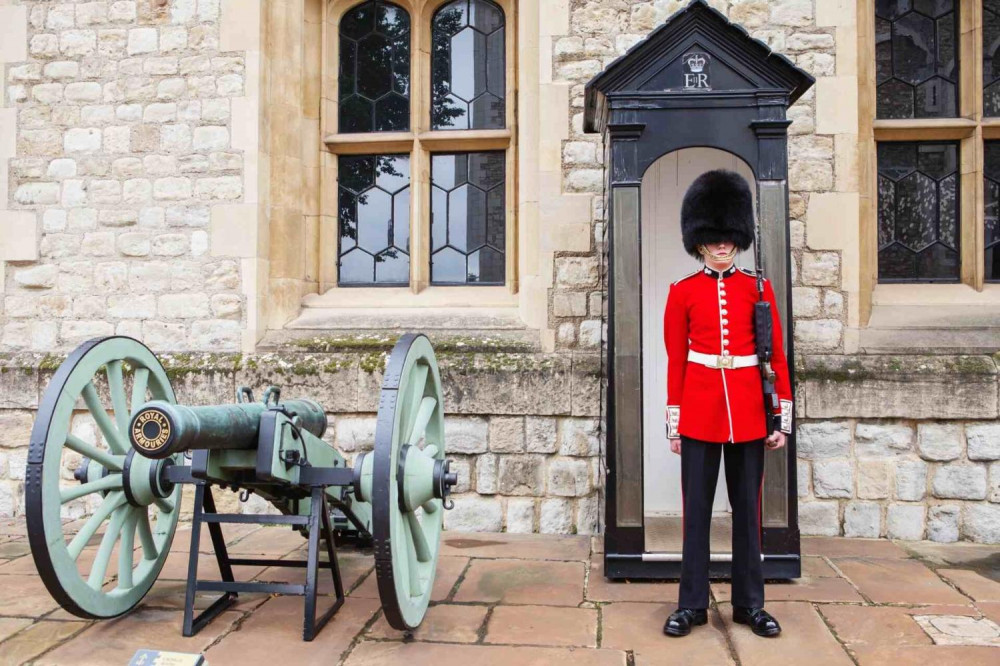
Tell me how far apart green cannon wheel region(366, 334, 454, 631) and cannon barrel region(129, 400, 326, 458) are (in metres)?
0.43

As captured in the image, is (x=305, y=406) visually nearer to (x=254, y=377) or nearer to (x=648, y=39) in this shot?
(x=254, y=377)

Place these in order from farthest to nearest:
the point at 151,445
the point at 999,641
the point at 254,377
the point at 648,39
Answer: the point at 254,377 < the point at 648,39 < the point at 999,641 < the point at 151,445

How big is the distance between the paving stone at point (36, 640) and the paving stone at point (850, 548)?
9.90 feet

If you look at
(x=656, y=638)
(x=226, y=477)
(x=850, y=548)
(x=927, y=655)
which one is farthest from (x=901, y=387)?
(x=226, y=477)

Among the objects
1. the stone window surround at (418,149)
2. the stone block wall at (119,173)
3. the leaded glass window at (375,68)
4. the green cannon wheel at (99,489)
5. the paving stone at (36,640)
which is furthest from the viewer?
the leaded glass window at (375,68)

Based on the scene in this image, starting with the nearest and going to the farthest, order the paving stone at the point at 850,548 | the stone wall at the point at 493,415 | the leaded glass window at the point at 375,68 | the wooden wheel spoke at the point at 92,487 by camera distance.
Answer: the wooden wheel spoke at the point at 92,487 < the paving stone at the point at 850,548 < the stone wall at the point at 493,415 < the leaded glass window at the point at 375,68

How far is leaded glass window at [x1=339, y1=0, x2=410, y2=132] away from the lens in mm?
4887

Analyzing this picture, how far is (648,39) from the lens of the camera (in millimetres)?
3406

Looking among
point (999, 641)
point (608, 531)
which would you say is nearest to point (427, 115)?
point (608, 531)

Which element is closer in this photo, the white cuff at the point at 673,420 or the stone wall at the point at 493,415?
the white cuff at the point at 673,420

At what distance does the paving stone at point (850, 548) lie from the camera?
3797 mm

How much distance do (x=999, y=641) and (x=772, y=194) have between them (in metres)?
1.86

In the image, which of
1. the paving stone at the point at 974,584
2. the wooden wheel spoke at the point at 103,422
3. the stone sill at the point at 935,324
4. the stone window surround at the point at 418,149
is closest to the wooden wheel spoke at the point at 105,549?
the wooden wheel spoke at the point at 103,422

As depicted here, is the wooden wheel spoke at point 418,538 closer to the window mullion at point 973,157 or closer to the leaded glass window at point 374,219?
the leaded glass window at point 374,219
